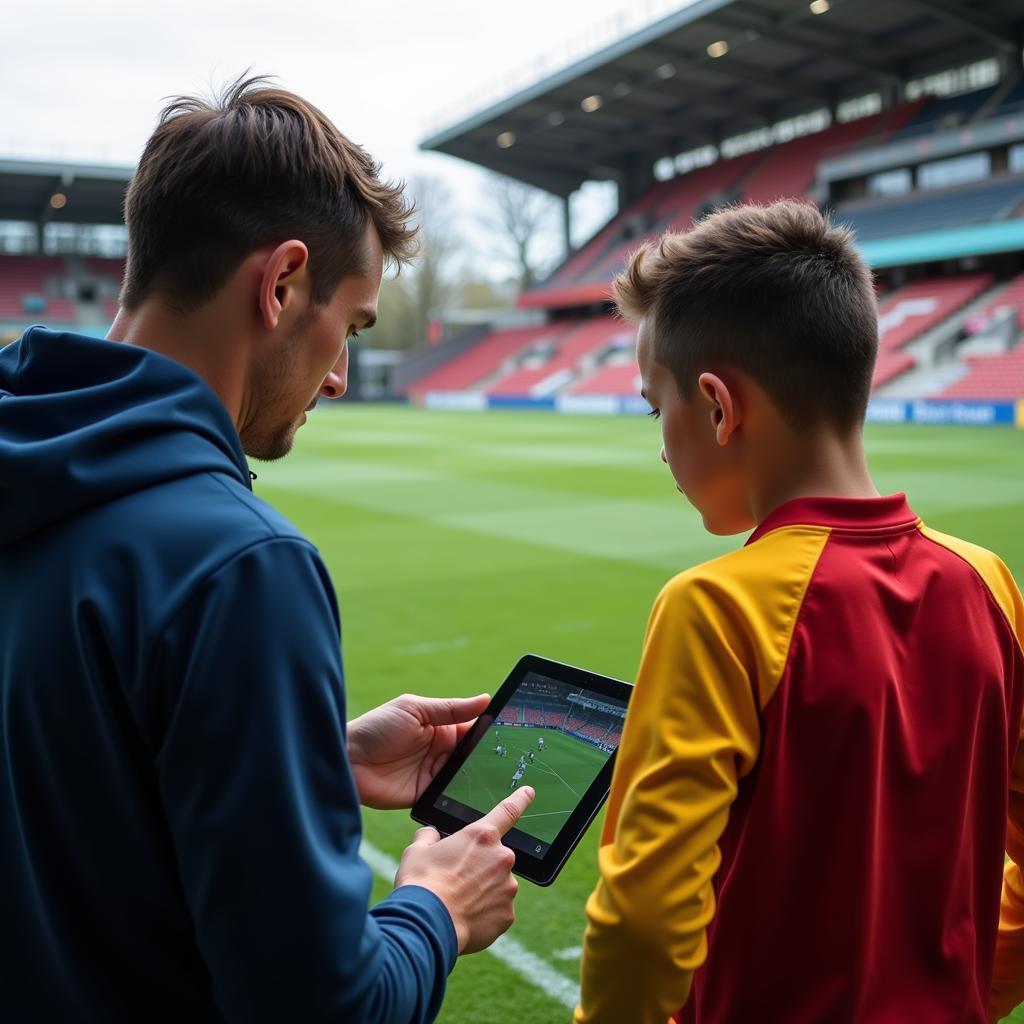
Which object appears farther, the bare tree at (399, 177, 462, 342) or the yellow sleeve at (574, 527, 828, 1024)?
the bare tree at (399, 177, 462, 342)

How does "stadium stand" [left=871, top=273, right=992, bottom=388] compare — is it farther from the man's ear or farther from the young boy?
the man's ear

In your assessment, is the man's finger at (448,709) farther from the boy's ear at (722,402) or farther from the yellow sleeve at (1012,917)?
the yellow sleeve at (1012,917)

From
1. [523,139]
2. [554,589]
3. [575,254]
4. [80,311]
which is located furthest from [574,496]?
[80,311]

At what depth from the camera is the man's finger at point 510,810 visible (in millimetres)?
1609

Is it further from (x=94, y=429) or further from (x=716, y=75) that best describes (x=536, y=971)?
(x=716, y=75)

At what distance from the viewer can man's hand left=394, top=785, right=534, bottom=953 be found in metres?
1.45

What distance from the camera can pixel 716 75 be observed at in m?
40.0

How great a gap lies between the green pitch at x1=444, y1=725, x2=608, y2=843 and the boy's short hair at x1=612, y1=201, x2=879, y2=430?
68 cm

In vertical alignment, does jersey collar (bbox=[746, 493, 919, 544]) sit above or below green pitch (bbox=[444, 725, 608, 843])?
above

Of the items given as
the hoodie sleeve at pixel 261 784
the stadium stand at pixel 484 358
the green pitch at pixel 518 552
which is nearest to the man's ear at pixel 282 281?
the hoodie sleeve at pixel 261 784

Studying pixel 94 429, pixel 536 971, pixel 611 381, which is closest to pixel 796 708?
pixel 94 429

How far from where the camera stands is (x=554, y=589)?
27.2ft

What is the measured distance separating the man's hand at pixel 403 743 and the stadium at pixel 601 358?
0.13m

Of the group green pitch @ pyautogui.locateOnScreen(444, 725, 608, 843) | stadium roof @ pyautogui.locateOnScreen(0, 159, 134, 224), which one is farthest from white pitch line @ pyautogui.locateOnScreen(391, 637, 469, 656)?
stadium roof @ pyautogui.locateOnScreen(0, 159, 134, 224)
